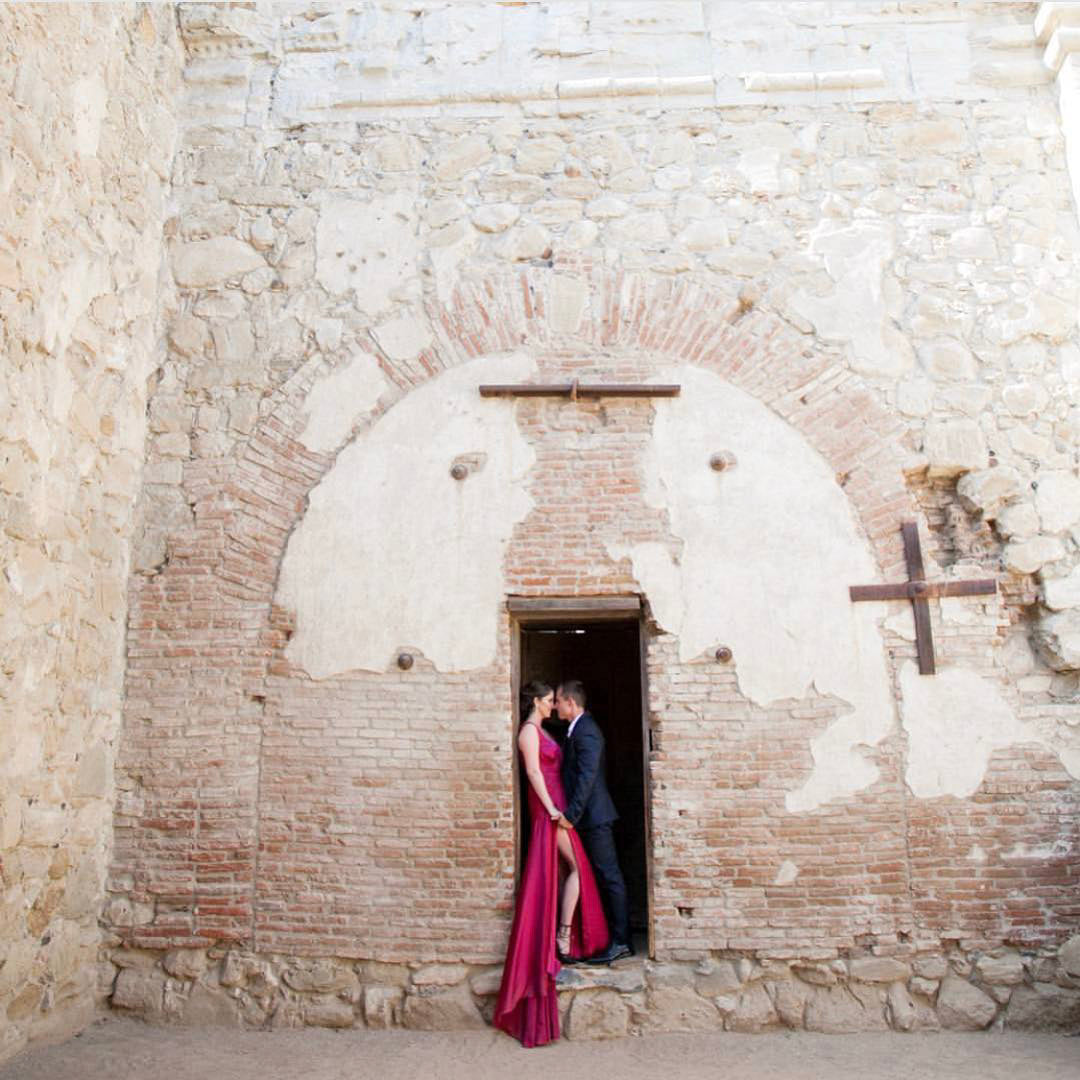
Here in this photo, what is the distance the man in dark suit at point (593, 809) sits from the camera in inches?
210

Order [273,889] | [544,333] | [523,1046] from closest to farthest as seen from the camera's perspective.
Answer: [523,1046] → [273,889] → [544,333]

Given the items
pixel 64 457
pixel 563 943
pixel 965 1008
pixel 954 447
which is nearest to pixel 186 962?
pixel 563 943

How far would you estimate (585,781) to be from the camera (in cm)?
538

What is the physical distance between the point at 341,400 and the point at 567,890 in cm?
289

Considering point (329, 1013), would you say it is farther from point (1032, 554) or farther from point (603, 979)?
point (1032, 554)

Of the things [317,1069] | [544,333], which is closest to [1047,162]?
[544,333]

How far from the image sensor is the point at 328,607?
554cm

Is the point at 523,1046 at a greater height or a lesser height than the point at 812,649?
lesser

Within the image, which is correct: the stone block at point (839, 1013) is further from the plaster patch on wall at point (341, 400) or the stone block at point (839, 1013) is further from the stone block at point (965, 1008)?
the plaster patch on wall at point (341, 400)

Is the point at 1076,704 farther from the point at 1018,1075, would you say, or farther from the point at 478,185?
the point at 478,185

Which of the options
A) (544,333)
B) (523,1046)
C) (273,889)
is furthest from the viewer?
(544,333)

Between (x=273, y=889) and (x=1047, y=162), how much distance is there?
5.93 metres

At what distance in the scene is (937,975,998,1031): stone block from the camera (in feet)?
16.2

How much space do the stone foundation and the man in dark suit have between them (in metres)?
0.25
